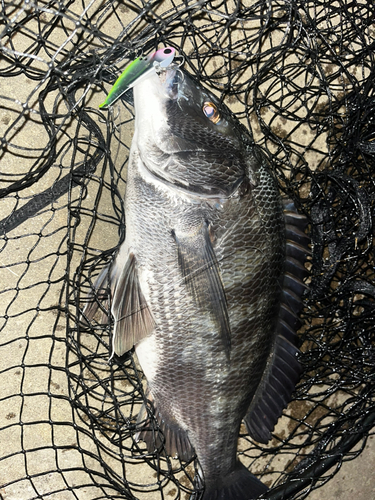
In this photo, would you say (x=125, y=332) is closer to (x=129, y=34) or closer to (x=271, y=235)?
(x=271, y=235)

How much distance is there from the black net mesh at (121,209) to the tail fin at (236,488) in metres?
0.14

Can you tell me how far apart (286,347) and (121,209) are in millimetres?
1003

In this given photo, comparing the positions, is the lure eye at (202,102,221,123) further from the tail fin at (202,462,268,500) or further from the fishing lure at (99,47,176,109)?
the tail fin at (202,462,268,500)

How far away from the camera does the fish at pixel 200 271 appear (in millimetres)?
1804

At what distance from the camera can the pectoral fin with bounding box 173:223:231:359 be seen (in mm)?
1807

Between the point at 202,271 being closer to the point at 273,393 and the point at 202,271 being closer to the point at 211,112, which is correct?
the point at 211,112

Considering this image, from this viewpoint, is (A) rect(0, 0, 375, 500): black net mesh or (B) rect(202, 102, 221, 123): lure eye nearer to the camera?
(B) rect(202, 102, 221, 123): lure eye

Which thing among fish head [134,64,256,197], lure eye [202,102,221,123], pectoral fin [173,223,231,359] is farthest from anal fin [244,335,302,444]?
lure eye [202,102,221,123]

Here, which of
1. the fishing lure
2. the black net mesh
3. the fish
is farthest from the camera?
the black net mesh

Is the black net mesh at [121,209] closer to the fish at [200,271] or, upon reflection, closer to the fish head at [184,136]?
the fish at [200,271]

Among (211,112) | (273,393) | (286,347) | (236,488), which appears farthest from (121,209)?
(236,488)

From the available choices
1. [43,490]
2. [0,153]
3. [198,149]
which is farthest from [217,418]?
[0,153]

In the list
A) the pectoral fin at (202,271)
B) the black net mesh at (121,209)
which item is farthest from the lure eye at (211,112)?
the pectoral fin at (202,271)

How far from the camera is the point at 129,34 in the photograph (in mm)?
2115
